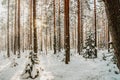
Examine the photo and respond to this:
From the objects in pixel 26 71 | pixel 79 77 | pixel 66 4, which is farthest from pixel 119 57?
pixel 66 4

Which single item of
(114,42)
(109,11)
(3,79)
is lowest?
(3,79)

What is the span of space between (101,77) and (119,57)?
7.55 meters

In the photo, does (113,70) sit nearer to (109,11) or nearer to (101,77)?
(101,77)

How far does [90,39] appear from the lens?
23.1 m

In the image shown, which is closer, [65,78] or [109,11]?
[109,11]

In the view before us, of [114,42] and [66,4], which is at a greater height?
[66,4]

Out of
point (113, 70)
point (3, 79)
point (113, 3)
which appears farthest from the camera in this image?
point (3, 79)

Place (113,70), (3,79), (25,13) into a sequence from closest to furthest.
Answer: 1. (113,70)
2. (3,79)
3. (25,13)

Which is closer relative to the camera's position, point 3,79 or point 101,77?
point 101,77

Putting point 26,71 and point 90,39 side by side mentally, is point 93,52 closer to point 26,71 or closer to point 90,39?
point 90,39

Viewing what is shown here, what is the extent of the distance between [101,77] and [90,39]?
11.8m

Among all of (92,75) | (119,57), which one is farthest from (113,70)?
(119,57)

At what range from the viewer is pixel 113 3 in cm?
409

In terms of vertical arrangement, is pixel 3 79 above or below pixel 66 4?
below
